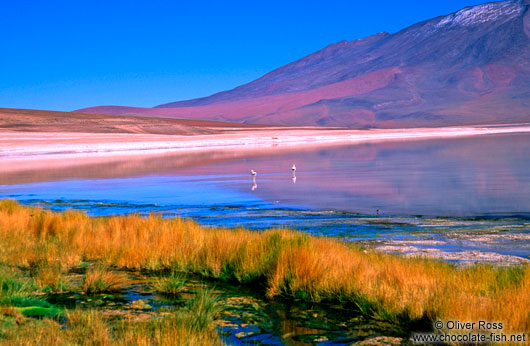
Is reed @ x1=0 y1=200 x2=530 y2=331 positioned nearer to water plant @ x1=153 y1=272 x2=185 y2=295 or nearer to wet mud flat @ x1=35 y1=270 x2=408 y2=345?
wet mud flat @ x1=35 y1=270 x2=408 y2=345

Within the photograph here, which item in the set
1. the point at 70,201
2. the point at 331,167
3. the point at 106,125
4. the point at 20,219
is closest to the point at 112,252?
the point at 20,219

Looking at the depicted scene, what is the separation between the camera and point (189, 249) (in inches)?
315

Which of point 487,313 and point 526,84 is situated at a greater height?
point 526,84

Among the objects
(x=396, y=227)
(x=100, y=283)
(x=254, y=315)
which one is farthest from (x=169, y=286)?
(x=396, y=227)

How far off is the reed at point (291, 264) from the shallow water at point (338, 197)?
7.20 ft

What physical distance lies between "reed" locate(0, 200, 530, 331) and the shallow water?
2.20m

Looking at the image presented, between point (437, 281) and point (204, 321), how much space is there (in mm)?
2327

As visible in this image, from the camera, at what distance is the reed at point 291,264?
529cm

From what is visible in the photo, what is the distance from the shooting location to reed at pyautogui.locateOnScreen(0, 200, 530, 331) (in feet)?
17.4

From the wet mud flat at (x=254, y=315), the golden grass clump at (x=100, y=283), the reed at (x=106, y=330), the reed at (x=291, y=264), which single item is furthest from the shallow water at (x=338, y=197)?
the reed at (x=106, y=330)

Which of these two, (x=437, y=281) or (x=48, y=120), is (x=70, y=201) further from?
(x=48, y=120)

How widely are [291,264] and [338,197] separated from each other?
9.06 metres

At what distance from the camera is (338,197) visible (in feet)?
50.9

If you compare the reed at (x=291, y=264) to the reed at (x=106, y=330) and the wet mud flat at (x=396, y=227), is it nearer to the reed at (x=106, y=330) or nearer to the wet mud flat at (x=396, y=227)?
the wet mud flat at (x=396, y=227)
